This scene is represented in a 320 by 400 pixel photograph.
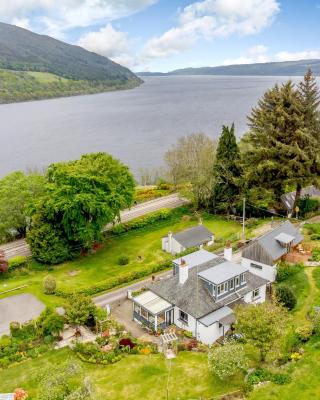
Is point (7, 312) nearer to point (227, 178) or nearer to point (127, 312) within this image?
point (127, 312)

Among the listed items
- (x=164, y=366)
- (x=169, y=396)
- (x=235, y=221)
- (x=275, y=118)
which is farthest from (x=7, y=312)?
(x=275, y=118)

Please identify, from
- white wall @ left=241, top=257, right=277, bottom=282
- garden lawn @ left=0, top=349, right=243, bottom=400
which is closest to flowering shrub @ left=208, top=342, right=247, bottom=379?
garden lawn @ left=0, top=349, right=243, bottom=400

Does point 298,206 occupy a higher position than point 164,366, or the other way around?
point 298,206

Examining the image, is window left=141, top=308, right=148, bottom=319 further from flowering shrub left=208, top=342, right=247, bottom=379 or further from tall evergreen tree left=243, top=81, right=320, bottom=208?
tall evergreen tree left=243, top=81, right=320, bottom=208

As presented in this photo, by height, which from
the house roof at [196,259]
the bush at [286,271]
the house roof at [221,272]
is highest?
the house roof at [221,272]

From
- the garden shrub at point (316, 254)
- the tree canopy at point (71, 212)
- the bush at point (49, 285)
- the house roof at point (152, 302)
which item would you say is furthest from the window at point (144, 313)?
the garden shrub at point (316, 254)

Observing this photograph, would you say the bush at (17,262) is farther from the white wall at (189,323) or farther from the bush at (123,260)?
the white wall at (189,323)
